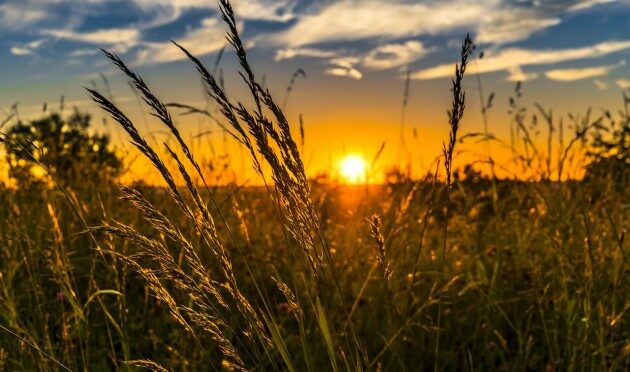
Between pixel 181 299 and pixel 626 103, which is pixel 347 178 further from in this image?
pixel 181 299

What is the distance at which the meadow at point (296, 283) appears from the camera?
1355 millimetres

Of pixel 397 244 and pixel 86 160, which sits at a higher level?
pixel 86 160

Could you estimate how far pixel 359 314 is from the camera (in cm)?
337

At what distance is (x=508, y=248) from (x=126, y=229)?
11.3 feet

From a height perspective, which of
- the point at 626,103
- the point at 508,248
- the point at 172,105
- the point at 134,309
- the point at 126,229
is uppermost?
the point at 626,103

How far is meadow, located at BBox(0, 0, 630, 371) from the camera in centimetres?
136

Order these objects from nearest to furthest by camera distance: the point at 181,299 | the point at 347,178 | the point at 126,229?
the point at 126,229, the point at 181,299, the point at 347,178

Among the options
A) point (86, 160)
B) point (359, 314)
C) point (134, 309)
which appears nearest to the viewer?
point (359, 314)

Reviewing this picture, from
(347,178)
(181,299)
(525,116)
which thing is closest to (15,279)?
(181,299)

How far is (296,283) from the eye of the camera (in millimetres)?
2322

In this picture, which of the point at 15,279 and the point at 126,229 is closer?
the point at 126,229

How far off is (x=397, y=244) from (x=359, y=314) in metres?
0.79

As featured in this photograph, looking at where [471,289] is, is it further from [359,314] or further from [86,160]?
[86,160]

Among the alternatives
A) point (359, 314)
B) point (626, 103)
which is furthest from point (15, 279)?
point (626, 103)
